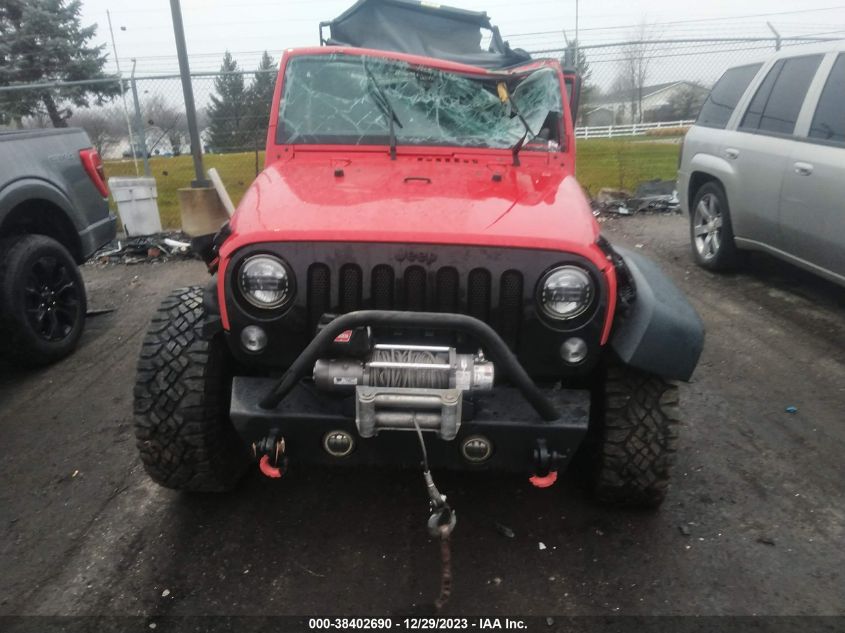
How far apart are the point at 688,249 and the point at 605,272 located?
5.71 meters

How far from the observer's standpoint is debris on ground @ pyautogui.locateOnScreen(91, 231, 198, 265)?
7.94m

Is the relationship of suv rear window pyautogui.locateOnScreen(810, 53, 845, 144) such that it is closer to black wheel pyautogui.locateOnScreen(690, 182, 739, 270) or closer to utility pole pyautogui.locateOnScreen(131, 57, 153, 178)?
black wheel pyautogui.locateOnScreen(690, 182, 739, 270)

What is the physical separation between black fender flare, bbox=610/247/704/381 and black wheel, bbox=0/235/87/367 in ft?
12.8

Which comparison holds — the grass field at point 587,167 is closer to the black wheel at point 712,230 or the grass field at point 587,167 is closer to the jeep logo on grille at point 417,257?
the black wheel at point 712,230

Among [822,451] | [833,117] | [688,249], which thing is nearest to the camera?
[822,451]

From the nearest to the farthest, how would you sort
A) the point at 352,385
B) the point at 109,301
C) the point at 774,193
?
the point at 352,385, the point at 774,193, the point at 109,301

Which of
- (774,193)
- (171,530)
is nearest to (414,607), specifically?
(171,530)

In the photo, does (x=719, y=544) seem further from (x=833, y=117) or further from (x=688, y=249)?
(x=688, y=249)

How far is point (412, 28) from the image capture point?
17.7 ft

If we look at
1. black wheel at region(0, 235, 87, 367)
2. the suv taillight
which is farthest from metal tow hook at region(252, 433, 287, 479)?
the suv taillight

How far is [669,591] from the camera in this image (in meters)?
2.54

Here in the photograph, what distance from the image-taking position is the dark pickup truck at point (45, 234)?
4.54 meters

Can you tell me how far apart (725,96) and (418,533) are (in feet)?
17.8

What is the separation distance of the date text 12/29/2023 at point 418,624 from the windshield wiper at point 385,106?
2200 mm
